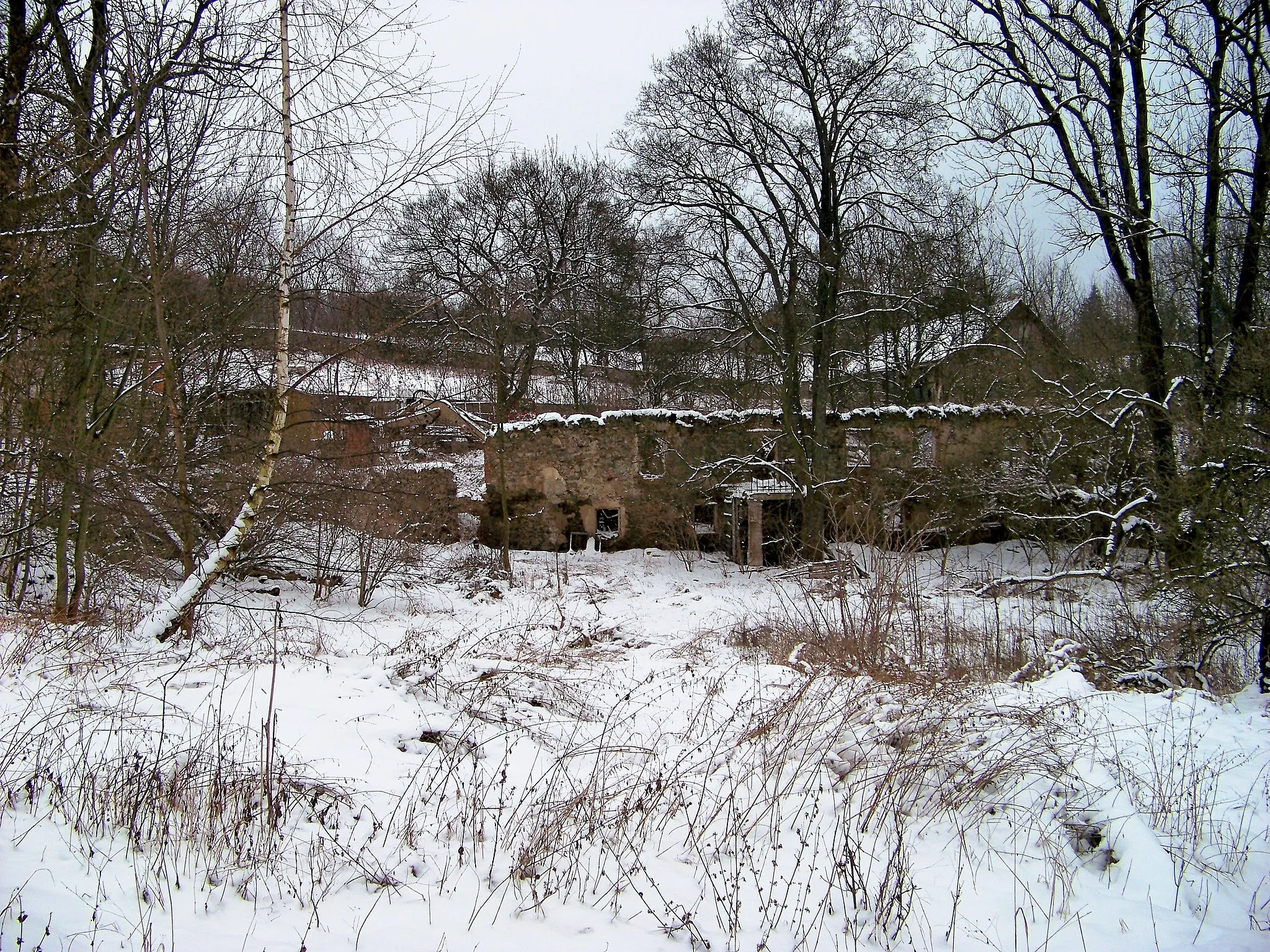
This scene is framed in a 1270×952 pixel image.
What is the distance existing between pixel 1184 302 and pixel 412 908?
1539 cm

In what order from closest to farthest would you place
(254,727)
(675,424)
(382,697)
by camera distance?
(254,727)
(382,697)
(675,424)

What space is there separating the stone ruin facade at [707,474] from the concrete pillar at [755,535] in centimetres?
8

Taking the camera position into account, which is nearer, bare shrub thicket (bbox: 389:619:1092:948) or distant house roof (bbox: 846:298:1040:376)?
bare shrub thicket (bbox: 389:619:1092:948)

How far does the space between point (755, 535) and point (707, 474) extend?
4.80 ft

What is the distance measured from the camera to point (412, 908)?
277cm

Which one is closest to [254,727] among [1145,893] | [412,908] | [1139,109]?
[412,908]

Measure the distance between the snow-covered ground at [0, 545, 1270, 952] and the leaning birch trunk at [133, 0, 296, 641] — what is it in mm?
307

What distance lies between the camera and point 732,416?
51.8 feet

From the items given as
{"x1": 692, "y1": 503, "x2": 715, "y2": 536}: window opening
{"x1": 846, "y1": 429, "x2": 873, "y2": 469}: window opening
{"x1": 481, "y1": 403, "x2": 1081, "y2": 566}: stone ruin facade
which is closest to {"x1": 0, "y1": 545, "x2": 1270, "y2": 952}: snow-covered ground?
{"x1": 481, "y1": 403, "x2": 1081, "y2": 566}: stone ruin facade

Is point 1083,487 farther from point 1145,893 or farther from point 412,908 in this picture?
point 412,908

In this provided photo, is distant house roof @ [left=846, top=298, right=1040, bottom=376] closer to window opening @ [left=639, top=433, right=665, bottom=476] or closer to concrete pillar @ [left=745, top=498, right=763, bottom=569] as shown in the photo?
concrete pillar @ [left=745, top=498, right=763, bottom=569]

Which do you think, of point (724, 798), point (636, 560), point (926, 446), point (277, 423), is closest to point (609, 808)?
point (724, 798)

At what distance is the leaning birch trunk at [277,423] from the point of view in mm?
5602

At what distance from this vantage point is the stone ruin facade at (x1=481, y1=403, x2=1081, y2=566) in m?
15.0
